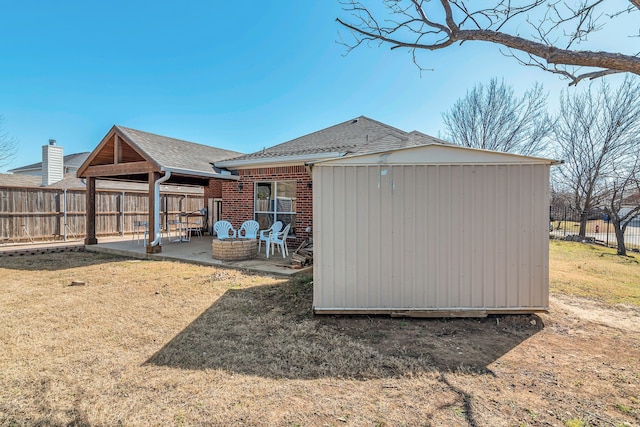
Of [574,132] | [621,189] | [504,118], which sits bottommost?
[621,189]

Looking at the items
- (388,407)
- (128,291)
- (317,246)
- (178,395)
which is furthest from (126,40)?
(388,407)

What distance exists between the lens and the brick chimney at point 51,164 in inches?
569

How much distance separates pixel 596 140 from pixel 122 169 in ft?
76.6

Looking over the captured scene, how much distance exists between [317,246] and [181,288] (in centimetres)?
320

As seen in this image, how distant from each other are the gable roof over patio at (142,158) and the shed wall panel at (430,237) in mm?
6789

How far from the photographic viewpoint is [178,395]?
2.57 meters

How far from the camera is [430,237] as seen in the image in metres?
4.28

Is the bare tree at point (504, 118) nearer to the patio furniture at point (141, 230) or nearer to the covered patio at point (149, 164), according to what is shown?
the covered patio at point (149, 164)

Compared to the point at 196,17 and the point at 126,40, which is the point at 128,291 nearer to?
the point at 196,17

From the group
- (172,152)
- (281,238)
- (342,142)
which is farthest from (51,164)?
(342,142)

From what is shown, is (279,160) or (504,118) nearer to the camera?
(279,160)

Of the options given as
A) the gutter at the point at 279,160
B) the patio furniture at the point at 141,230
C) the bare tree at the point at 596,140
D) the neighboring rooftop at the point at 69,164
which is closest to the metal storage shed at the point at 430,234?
the gutter at the point at 279,160

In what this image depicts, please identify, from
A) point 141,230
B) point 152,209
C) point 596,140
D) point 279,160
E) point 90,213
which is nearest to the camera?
point 152,209

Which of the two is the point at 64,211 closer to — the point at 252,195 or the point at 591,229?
the point at 252,195
